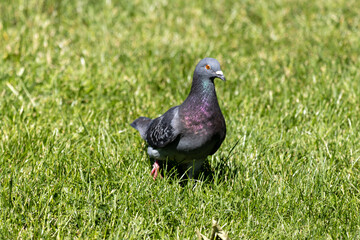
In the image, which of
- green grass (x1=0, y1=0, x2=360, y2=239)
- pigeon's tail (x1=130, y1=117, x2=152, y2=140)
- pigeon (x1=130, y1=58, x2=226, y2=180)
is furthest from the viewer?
pigeon's tail (x1=130, y1=117, x2=152, y2=140)

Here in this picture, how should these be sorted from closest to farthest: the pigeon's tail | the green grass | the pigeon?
the green grass
the pigeon
the pigeon's tail

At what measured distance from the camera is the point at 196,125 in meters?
3.92

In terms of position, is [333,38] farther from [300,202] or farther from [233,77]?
[300,202]

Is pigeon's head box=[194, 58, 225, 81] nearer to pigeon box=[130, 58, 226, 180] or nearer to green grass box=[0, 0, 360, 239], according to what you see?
pigeon box=[130, 58, 226, 180]

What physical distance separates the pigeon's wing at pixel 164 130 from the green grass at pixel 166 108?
0.28m

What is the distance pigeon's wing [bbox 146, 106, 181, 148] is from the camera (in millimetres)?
3984

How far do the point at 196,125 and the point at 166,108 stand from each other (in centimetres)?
161

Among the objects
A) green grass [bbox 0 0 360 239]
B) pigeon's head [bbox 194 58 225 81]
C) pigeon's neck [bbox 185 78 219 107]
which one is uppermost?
pigeon's head [bbox 194 58 225 81]

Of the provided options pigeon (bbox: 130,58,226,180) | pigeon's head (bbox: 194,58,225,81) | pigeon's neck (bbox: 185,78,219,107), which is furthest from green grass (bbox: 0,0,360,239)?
pigeon's head (bbox: 194,58,225,81)

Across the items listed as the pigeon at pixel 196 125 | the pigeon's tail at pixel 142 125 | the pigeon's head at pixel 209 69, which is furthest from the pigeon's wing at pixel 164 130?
the pigeon's head at pixel 209 69

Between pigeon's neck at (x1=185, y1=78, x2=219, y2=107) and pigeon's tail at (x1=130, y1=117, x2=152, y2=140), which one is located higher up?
pigeon's neck at (x1=185, y1=78, x2=219, y2=107)

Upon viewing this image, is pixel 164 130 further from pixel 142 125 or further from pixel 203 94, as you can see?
pixel 142 125

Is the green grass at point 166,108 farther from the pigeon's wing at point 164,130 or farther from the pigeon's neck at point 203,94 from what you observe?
the pigeon's neck at point 203,94

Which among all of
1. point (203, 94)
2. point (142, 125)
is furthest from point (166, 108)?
point (203, 94)
